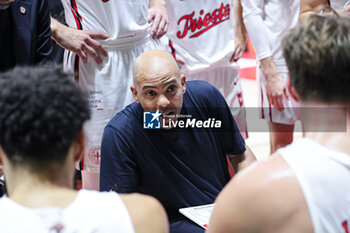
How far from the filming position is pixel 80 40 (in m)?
2.43

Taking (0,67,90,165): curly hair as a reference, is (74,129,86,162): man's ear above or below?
below

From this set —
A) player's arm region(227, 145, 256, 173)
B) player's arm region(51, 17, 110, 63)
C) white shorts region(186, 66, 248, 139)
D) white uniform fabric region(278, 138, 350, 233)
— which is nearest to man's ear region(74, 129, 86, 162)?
white uniform fabric region(278, 138, 350, 233)

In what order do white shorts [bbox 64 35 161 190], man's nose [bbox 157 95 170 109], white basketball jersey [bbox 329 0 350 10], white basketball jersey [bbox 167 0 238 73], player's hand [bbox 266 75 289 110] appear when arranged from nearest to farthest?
man's nose [bbox 157 95 170 109] → white shorts [bbox 64 35 161 190] → white basketball jersey [bbox 329 0 350 10] → player's hand [bbox 266 75 289 110] → white basketball jersey [bbox 167 0 238 73]

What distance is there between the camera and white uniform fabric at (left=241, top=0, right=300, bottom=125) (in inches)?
115

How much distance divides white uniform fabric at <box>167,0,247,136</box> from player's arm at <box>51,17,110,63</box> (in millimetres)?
646

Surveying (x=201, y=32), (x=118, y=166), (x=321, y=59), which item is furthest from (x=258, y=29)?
(x=321, y=59)

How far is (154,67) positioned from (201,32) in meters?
1.06

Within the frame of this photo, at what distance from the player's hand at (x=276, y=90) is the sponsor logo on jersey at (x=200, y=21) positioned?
525 millimetres

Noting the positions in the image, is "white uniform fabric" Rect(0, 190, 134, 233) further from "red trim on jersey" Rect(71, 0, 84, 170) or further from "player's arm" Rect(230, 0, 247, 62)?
"player's arm" Rect(230, 0, 247, 62)

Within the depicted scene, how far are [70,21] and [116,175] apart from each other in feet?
3.36

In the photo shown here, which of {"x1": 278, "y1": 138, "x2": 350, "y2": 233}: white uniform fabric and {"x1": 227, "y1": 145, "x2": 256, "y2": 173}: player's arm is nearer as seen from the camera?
{"x1": 278, "y1": 138, "x2": 350, "y2": 233}: white uniform fabric

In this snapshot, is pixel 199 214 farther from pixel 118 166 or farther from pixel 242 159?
pixel 242 159

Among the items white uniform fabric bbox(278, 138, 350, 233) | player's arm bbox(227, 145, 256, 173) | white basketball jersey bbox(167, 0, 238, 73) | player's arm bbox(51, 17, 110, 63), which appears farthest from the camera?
white basketball jersey bbox(167, 0, 238, 73)

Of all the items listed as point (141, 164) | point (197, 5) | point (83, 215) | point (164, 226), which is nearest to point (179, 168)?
point (141, 164)
